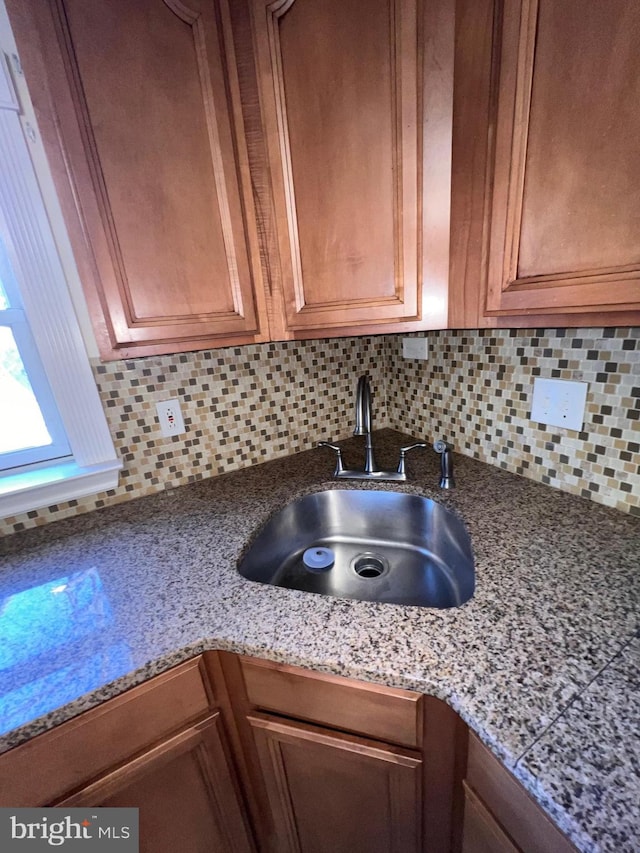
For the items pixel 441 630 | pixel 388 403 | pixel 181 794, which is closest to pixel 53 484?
pixel 181 794

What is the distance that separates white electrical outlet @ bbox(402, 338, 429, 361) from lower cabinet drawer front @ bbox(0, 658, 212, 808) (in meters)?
1.08

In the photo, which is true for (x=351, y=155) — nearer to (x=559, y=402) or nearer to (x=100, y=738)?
(x=559, y=402)

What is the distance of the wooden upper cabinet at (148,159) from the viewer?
68cm

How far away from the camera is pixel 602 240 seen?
55 centimetres

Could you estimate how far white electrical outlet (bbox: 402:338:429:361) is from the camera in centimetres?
127

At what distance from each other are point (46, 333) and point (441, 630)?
111cm

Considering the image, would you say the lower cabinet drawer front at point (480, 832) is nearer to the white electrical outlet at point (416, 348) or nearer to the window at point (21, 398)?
the white electrical outlet at point (416, 348)

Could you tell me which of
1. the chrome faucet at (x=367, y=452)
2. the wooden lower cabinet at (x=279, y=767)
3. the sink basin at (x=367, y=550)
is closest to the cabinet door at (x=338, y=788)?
the wooden lower cabinet at (x=279, y=767)

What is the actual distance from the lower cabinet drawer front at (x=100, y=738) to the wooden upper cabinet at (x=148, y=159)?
66 centimetres

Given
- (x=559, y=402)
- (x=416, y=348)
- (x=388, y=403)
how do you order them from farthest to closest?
1. (x=388, y=403)
2. (x=416, y=348)
3. (x=559, y=402)

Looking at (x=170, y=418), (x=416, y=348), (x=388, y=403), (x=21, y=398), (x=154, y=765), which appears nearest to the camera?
(x=154, y=765)

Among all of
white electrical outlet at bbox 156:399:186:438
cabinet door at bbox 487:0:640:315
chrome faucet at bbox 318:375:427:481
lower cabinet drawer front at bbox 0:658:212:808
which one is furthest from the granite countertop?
cabinet door at bbox 487:0:640:315

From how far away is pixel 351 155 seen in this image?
77cm

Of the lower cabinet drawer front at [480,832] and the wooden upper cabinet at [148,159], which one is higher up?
the wooden upper cabinet at [148,159]
